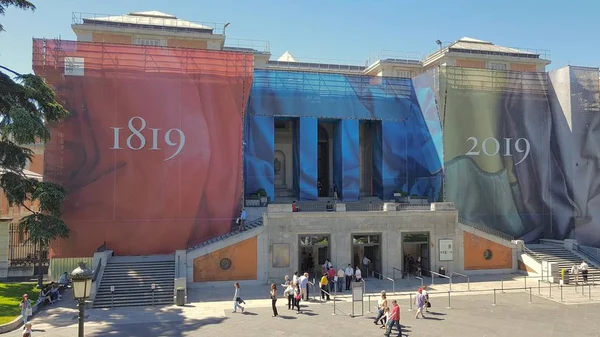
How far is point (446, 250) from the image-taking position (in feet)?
91.4

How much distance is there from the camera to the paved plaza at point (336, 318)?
1647cm

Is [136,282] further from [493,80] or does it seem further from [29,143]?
[493,80]

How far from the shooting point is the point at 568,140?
109ft

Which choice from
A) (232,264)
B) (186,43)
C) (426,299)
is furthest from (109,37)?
(426,299)

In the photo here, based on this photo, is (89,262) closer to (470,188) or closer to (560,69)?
(470,188)

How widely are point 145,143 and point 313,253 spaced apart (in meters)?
12.0

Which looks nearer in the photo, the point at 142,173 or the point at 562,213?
the point at 142,173

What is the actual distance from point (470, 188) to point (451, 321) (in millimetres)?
17027

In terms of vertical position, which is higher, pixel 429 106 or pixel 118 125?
pixel 429 106

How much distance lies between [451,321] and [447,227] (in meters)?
11.1

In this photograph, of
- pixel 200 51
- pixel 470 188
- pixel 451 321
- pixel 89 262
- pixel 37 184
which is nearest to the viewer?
pixel 451 321

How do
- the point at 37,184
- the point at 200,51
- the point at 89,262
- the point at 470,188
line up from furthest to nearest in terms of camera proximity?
the point at 470,188, the point at 200,51, the point at 89,262, the point at 37,184

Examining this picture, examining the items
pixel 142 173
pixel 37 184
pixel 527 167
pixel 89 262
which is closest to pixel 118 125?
pixel 142 173

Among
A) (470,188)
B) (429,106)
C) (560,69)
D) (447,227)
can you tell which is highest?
(560,69)
